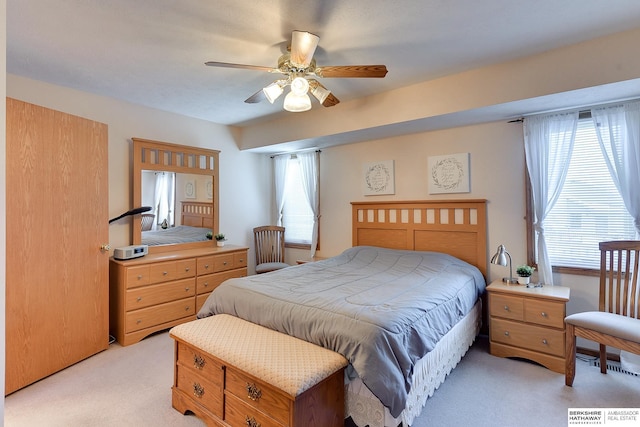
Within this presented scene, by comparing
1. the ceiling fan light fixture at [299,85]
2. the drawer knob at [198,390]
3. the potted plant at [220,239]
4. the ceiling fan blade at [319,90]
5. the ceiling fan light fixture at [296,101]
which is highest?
the ceiling fan blade at [319,90]

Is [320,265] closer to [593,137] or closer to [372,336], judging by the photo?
[372,336]

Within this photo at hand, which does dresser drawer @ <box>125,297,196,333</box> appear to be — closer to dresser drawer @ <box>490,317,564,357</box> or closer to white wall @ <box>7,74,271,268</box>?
white wall @ <box>7,74,271,268</box>

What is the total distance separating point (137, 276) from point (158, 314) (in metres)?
0.49

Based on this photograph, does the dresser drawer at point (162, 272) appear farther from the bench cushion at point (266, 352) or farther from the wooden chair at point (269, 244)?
the wooden chair at point (269, 244)

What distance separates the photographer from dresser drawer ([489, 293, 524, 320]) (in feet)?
8.93

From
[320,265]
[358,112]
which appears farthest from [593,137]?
[320,265]

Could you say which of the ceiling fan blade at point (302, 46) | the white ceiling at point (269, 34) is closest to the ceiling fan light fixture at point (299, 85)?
the ceiling fan blade at point (302, 46)

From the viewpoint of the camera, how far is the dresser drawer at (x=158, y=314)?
317cm

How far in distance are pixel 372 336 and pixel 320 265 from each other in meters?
1.71

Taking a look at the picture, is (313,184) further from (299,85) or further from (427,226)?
(299,85)

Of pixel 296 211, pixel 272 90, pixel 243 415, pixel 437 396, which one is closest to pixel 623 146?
pixel 437 396

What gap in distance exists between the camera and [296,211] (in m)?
5.09

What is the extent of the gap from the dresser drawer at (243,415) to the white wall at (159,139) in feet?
8.61

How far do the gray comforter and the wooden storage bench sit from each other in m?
0.11
